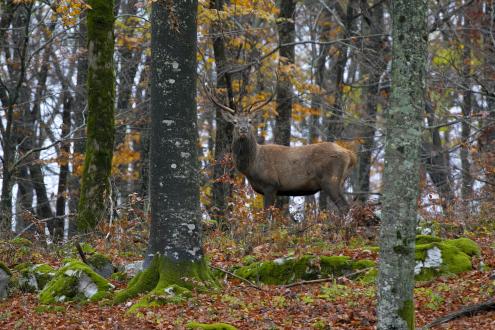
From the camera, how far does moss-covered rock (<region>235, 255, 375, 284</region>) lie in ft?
30.5

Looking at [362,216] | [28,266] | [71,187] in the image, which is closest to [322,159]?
[362,216]

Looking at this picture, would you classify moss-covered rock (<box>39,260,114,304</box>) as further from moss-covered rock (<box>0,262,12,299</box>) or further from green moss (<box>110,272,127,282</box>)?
moss-covered rock (<box>0,262,12,299</box>)

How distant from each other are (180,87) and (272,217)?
15.0ft

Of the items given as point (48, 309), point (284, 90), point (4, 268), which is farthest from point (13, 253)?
point (284, 90)

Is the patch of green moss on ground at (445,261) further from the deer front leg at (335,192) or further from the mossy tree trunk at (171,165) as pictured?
the deer front leg at (335,192)

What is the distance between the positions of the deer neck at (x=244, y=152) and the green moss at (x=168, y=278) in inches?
223

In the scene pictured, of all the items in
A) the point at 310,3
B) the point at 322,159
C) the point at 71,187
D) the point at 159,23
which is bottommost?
the point at 71,187

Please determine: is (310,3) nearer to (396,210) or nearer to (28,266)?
(28,266)

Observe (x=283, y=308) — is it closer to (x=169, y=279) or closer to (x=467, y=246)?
(x=169, y=279)

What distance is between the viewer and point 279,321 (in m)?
7.59

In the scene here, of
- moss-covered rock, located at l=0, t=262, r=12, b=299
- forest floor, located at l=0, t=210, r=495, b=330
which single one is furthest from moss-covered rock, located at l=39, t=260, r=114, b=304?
moss-covered rock, located at l=0, t=262, r=12, b=299

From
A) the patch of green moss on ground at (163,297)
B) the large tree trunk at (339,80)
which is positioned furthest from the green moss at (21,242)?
the large tree trunk at (339,80)

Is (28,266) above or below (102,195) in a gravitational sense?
below

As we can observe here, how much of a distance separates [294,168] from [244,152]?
1137 mm
